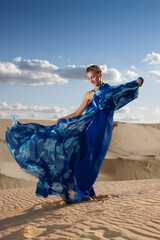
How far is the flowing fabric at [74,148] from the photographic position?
5.27 metres

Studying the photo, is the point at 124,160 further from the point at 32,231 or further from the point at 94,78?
the point at 32,231

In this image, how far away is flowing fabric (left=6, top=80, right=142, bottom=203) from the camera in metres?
5.27

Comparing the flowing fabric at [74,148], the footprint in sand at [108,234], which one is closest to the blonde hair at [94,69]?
the flowing fabric at [74,148]

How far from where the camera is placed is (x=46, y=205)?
6.27 m

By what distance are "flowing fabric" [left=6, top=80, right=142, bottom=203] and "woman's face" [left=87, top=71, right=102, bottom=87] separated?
0.14 meters

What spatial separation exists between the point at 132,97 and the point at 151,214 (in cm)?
233

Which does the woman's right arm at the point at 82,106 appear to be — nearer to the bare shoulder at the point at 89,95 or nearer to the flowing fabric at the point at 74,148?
the bare shoulder at the point at 89,95

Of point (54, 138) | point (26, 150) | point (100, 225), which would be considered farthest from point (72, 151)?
point (100, 225)

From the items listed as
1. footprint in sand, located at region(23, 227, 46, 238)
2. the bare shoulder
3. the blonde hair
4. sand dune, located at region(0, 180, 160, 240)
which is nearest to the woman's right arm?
the bare shoulder

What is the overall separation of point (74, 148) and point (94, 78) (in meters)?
1.46

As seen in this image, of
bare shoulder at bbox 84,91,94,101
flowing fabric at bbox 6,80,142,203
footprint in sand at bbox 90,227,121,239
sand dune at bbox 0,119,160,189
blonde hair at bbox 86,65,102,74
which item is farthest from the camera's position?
sand dune at bbox 0,119,160,189

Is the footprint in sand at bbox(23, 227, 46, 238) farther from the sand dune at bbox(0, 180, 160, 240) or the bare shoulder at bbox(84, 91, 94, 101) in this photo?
the bare shoulder at bbox(84, 91, 94, 101)

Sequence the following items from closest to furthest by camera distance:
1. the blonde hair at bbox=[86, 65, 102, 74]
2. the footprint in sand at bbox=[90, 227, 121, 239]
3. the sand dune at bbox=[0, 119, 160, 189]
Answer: the footprint in sand at bbox=[90, 227, 121, 239] → the blonde hair at bbox=[86, 65, 102, 74] → the sand dune at bbox=[0, 119, 160, 189]

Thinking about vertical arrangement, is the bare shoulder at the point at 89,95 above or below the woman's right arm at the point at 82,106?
above
